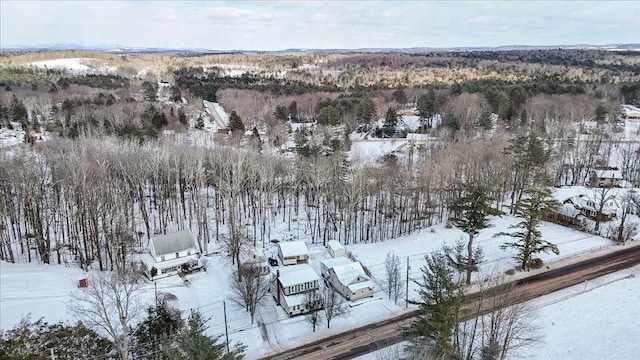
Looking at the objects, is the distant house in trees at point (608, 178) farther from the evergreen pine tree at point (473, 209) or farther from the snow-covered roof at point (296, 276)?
the snow-covered roof at point (296, 276)

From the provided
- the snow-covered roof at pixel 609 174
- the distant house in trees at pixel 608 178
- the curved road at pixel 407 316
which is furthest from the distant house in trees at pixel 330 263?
the snow-covered roof at pixel 609 174

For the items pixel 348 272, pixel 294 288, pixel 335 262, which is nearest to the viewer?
pixel 294 288

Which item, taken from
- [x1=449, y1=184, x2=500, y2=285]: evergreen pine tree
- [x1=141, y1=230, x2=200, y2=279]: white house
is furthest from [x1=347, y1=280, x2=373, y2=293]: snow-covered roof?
[x1=141, y1=230, x2=200, y2=279]: white house

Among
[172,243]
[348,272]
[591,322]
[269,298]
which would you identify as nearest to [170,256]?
[172,243]

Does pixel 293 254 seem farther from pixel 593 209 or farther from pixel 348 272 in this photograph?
pixel 593 209

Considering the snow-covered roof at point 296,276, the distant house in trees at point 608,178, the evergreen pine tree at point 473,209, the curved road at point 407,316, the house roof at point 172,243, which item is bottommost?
the curved road at point 407,316

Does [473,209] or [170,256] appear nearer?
[473,209]
